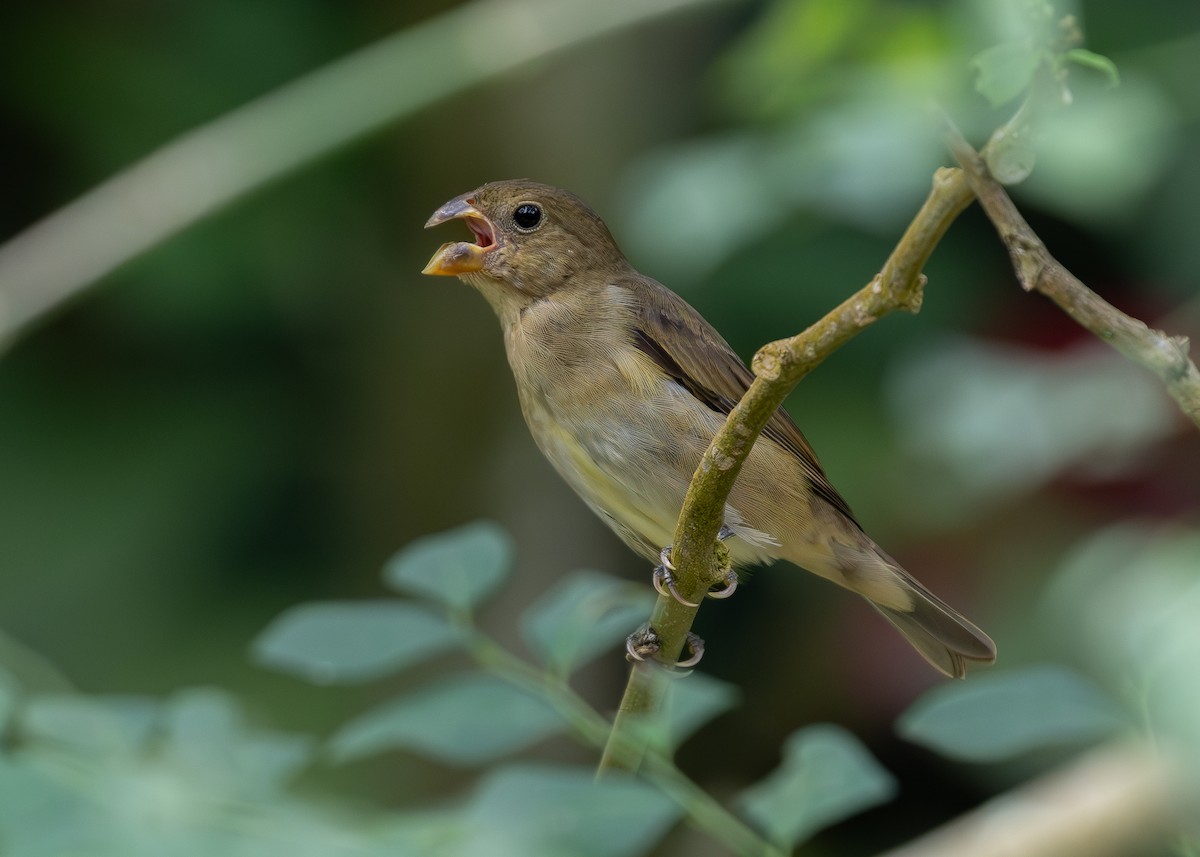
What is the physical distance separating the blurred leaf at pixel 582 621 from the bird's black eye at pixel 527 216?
3.81ft

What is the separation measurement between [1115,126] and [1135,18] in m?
2.37

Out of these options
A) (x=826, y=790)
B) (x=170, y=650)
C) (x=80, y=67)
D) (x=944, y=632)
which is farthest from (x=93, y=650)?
(x=826, y=790)

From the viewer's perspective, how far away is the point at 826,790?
1811mm

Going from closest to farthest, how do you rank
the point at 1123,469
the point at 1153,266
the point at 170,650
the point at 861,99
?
1. the point at 861,99
2. the point at 1123,469
3. the point at 1153,266
4. the point at 170,650

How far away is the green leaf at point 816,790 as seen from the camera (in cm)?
176

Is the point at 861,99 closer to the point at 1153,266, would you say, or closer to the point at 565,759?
the point at 1153,266

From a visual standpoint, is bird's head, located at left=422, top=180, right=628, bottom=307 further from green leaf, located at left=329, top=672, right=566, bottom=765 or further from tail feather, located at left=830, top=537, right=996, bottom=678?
green leaf, located at left=329, top=672, right=566, bottom=765

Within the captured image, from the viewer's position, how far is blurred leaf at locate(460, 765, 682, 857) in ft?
3.80

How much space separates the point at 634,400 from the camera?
9.20 ft

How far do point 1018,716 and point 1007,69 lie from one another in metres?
0.78

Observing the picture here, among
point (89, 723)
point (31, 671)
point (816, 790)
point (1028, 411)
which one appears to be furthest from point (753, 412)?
point (31, 671)

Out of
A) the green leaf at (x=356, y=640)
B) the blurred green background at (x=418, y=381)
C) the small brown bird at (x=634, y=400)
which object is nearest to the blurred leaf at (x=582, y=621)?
the green leaf at (x=356, y=640)

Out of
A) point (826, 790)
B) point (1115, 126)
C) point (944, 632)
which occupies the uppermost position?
point (1115, 126)

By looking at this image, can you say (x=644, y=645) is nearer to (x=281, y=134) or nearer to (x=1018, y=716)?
(x=1018, y=716)
